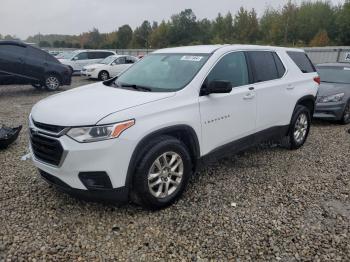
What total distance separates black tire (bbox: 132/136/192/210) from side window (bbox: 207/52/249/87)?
0.96 metres

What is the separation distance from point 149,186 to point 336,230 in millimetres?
1934

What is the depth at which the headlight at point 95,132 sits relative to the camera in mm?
2938

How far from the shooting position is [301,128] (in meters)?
5.60

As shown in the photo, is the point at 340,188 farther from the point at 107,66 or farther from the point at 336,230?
the point at 107,66

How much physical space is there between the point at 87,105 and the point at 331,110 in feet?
19.9

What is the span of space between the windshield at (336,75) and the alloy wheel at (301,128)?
3.20 metres

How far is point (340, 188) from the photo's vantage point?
164 inches

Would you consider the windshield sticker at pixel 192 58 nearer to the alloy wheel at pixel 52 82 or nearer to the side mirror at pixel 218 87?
the side mirror at pixel 218 87

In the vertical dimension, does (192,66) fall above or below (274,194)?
above

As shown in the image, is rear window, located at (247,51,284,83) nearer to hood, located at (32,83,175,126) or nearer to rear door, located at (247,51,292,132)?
rear door, located at (247,51,292,132)

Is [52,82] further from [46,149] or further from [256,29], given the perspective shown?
[256,29]

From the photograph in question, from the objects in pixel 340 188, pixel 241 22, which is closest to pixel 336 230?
pixel 340 188

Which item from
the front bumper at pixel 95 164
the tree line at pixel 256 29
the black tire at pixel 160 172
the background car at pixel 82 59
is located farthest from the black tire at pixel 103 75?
the tree line at pixel 256 29

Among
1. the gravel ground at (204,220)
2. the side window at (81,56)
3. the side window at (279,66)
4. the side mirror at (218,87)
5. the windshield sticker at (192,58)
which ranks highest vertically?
the side window at (81,56)
